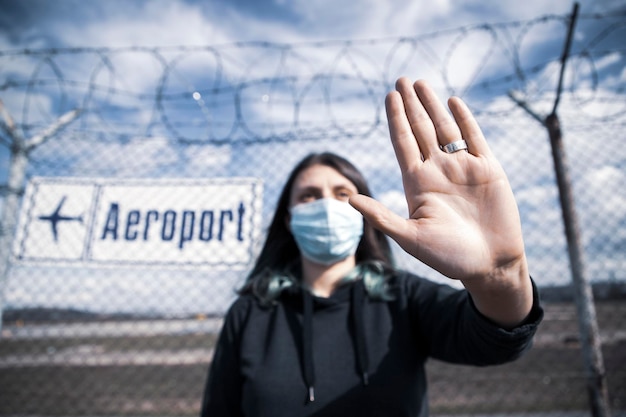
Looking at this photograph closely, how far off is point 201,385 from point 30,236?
187 inches

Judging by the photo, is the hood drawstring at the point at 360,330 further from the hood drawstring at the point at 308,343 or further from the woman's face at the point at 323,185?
the woman's face at the point at 323,185

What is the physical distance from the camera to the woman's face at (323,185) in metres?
1.77

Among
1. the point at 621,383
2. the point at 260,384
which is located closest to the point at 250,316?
the point at 260,384

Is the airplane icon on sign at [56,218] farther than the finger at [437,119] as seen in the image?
Yes

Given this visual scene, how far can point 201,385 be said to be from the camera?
6215 mm

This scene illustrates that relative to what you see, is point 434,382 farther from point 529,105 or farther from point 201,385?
point 529,105

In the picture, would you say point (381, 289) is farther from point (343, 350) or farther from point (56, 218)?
point (56, 218)

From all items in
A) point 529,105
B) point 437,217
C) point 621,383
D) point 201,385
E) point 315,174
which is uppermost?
point 529,105

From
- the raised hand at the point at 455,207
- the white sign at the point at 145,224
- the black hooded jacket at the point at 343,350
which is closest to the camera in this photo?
the raised hand at the point at 455,207

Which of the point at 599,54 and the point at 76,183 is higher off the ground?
the point at 599,54

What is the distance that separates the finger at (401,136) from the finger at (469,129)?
133 millimetres

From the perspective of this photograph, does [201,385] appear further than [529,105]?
Yes

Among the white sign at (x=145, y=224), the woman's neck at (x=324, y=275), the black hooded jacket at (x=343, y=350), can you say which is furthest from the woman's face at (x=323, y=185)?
the white sign at (x=145, y=224)

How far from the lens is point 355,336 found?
4.63ft
